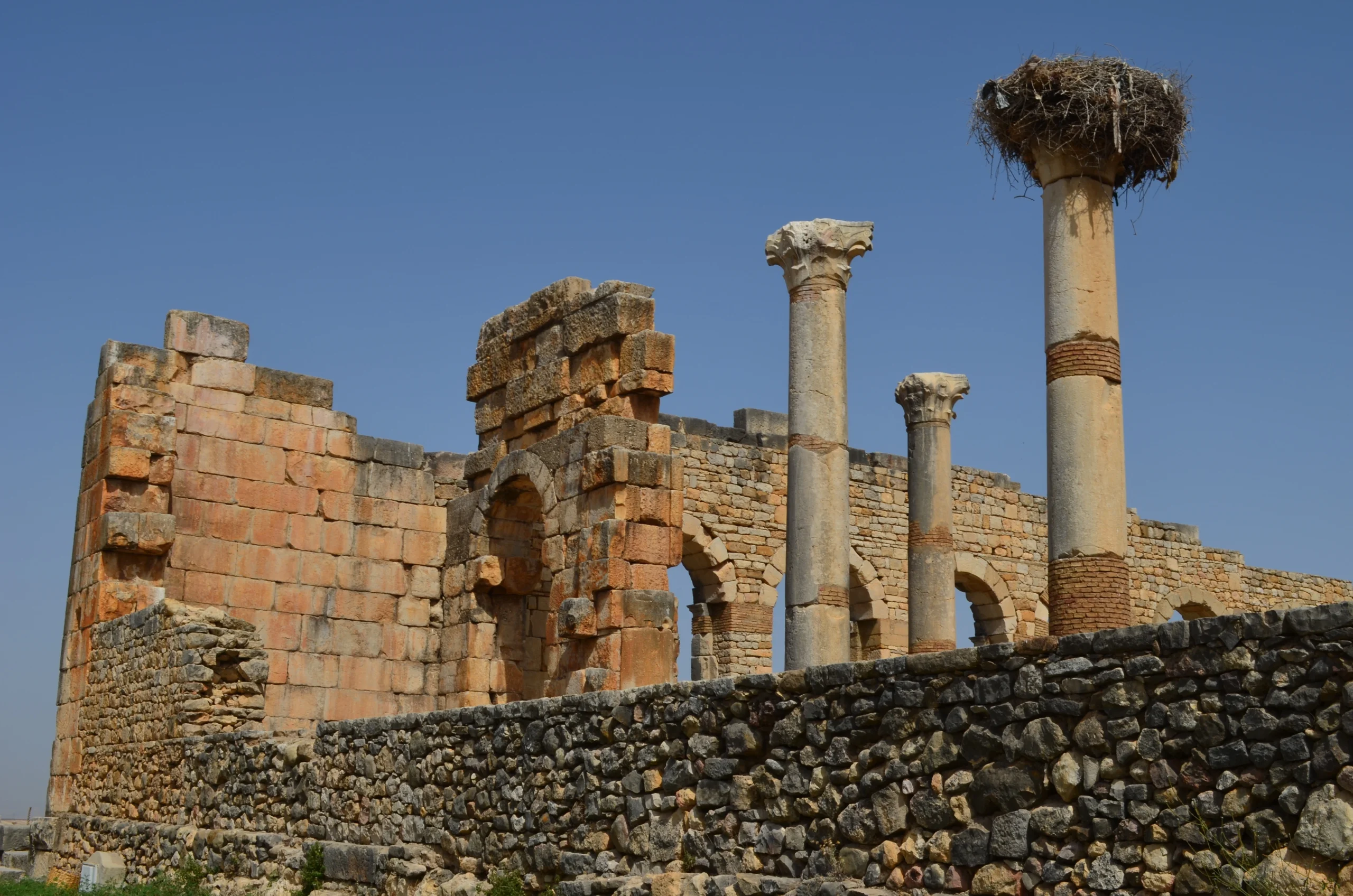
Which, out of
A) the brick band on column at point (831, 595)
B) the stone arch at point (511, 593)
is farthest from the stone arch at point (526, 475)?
the brick band on column at point (831, 595)

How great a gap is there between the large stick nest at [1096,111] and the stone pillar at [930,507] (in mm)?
7508

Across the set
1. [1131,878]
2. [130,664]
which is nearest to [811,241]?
[130,664]

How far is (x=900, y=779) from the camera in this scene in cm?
599

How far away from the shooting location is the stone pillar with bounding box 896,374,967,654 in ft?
58.3

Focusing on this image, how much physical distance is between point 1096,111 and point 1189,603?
17.8 meters

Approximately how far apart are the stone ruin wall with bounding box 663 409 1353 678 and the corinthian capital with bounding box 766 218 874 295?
574cm

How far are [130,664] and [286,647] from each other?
5.98ft

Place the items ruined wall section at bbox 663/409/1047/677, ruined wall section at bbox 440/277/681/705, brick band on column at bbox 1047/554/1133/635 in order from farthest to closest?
ruined wall section at bbox 663/409/1047/677
ruined wall section at bbox 440/277/681/705
brick band on column at bbox 1047/554/1133/635

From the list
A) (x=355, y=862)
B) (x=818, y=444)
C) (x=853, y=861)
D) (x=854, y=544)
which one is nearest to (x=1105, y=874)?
(x=853, y=861)

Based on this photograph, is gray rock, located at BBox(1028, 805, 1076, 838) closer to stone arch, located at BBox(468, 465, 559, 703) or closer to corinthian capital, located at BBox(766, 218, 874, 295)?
corinthian capital, located at BBox(766, 218, 874, 295)

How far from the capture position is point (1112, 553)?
1004 cm

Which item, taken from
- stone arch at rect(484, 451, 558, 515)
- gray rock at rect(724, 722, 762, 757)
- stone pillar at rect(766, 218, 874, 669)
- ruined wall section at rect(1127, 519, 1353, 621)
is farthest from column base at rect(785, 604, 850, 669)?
ruined wall section at rect(1127, 519, 1353, 621)

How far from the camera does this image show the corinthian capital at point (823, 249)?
45.1 feet

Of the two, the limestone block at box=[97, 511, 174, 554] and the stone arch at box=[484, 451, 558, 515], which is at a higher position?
the stone arch at box=[484, 451, 558, 515]
